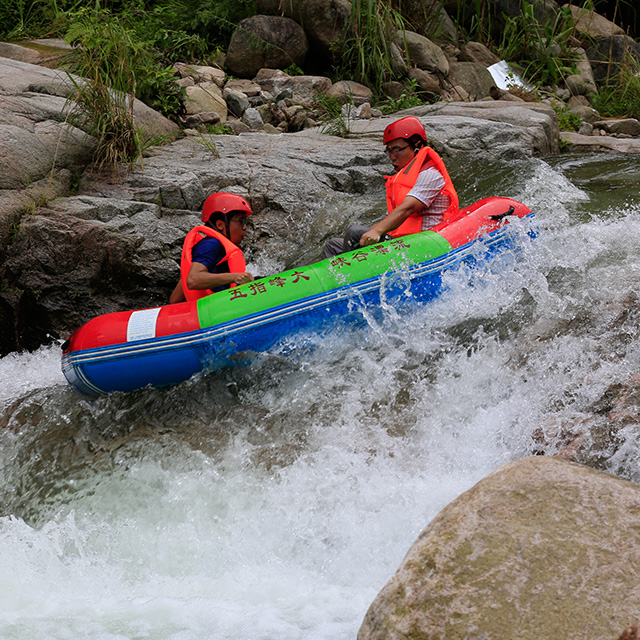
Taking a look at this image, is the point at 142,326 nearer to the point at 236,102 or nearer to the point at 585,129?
the point at 236,102

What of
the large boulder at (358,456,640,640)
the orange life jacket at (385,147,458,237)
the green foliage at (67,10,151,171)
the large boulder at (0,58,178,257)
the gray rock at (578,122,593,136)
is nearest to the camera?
the large boulder at (358,456,640,640)

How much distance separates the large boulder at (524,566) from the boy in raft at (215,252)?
2.36 m

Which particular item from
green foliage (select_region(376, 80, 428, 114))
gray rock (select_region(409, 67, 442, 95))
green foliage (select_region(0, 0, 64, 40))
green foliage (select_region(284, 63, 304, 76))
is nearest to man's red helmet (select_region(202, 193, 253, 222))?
green foliage (select_region(376, 80, 428, 114))

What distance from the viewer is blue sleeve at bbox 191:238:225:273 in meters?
3.95

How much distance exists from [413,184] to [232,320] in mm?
1708

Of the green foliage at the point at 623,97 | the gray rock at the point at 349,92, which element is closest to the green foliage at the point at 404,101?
the gray rock at the point at 349,92

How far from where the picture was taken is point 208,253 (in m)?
3.95

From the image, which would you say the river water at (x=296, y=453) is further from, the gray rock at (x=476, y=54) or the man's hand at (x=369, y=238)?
the gray rock at (x=476, y=54)

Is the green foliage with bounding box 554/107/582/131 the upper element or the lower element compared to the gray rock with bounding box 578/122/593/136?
upper

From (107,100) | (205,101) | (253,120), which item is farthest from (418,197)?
(205,101)

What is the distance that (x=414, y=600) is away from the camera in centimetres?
169

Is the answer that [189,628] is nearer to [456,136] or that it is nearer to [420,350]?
[420,350]

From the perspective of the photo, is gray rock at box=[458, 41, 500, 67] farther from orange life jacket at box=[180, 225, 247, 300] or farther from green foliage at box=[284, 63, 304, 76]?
orange life jacket at box=[180, 225, 247, 300]

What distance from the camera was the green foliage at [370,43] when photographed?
27.5 feet
